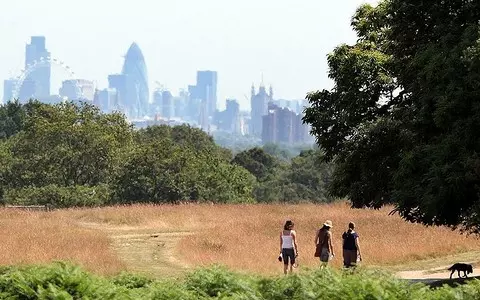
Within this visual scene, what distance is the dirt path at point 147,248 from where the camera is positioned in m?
31.3

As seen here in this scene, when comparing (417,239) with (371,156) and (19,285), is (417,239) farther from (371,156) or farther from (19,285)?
(19,285)

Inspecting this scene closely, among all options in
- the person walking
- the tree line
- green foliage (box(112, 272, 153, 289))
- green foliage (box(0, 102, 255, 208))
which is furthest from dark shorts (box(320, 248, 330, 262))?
green foliage (box(0, 102, 255, 208))

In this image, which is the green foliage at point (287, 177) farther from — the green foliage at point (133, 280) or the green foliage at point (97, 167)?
the green foliage at point (133, 280)

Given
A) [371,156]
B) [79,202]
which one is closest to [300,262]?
[371,156]

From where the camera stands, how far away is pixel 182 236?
4212 cm

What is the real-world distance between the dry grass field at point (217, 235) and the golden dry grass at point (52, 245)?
0.03 m

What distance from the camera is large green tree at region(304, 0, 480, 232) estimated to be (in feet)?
78.5

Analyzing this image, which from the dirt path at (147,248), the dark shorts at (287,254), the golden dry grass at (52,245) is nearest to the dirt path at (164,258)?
the dirt path at (147,248)

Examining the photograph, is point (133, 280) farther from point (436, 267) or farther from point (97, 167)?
point (97, 167)

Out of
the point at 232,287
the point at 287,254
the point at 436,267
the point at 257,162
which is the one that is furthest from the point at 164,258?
the point at 257,162

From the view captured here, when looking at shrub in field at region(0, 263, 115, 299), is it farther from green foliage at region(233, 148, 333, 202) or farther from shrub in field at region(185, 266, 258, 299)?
green foliage at region(233, 148, 333, 202)

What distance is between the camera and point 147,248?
1496 inches

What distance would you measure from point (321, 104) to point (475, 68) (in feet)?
32.6

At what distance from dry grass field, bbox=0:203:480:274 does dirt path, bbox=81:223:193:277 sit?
12 cm
